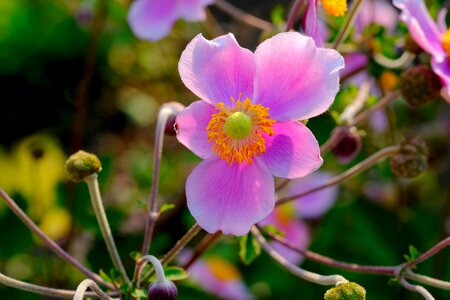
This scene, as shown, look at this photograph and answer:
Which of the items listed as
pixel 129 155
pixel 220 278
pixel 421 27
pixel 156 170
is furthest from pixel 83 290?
pixel 129 155

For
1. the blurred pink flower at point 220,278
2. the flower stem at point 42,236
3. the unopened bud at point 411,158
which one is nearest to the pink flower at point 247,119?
the flower stem at point 42,236

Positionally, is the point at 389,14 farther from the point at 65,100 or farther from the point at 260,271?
the point at 65,100

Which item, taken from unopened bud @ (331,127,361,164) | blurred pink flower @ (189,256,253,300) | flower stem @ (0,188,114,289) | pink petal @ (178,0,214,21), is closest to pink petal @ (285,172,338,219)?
blurred pink flower @ (189,256,253,300)

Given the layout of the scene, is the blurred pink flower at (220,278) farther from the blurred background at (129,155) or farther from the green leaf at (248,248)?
the green leaf at (248,248)

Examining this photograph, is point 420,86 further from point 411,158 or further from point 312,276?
point 312,276

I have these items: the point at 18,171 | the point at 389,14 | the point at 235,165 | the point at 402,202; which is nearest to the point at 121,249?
the point at 18,171

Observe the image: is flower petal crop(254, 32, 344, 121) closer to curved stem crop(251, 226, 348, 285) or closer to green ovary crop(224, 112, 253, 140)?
green ovary crop(224, 112, 253, 140)

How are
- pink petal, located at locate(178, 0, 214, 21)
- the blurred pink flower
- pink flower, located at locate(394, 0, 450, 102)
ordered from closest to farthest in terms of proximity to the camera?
pink flower, located at locate(394, 0, 450, 102), pink petal, located at locate(178, 0, 214, 21), the blurred pink flower
